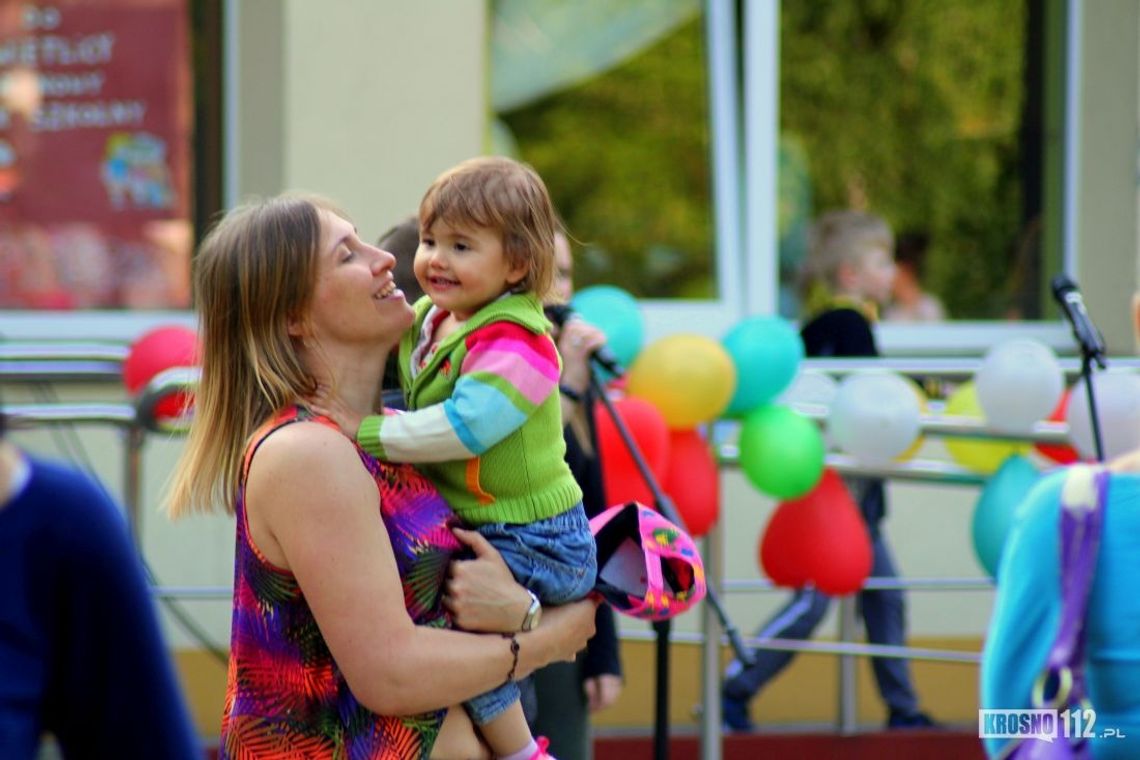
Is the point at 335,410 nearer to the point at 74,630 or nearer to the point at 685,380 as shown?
the point at 74,630

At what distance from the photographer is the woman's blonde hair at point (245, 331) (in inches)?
93.3

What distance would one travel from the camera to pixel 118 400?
19.7 feet

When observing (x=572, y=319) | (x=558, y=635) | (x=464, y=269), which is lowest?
(x=558, y=635)

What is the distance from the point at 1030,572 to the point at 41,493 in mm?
1289

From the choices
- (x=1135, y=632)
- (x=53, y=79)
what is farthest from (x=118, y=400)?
(x=1135, y=632)

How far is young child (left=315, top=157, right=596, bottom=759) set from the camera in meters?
2.42

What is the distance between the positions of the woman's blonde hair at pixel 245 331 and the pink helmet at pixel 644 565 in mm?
610

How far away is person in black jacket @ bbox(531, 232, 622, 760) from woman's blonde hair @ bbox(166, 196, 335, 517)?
1.09 meters

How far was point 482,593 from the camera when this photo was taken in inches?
92.7

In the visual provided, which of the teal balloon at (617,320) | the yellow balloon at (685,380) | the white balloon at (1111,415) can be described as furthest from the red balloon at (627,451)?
the white balloon at (1111,415)

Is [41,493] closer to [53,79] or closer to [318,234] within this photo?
[318,234]

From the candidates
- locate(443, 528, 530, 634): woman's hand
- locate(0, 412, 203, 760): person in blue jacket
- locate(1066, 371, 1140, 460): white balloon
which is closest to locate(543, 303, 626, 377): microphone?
locate(443, 528, 530, 634): woman's hand

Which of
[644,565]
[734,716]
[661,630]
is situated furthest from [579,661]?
[734,716]

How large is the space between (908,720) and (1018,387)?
1871 mm
